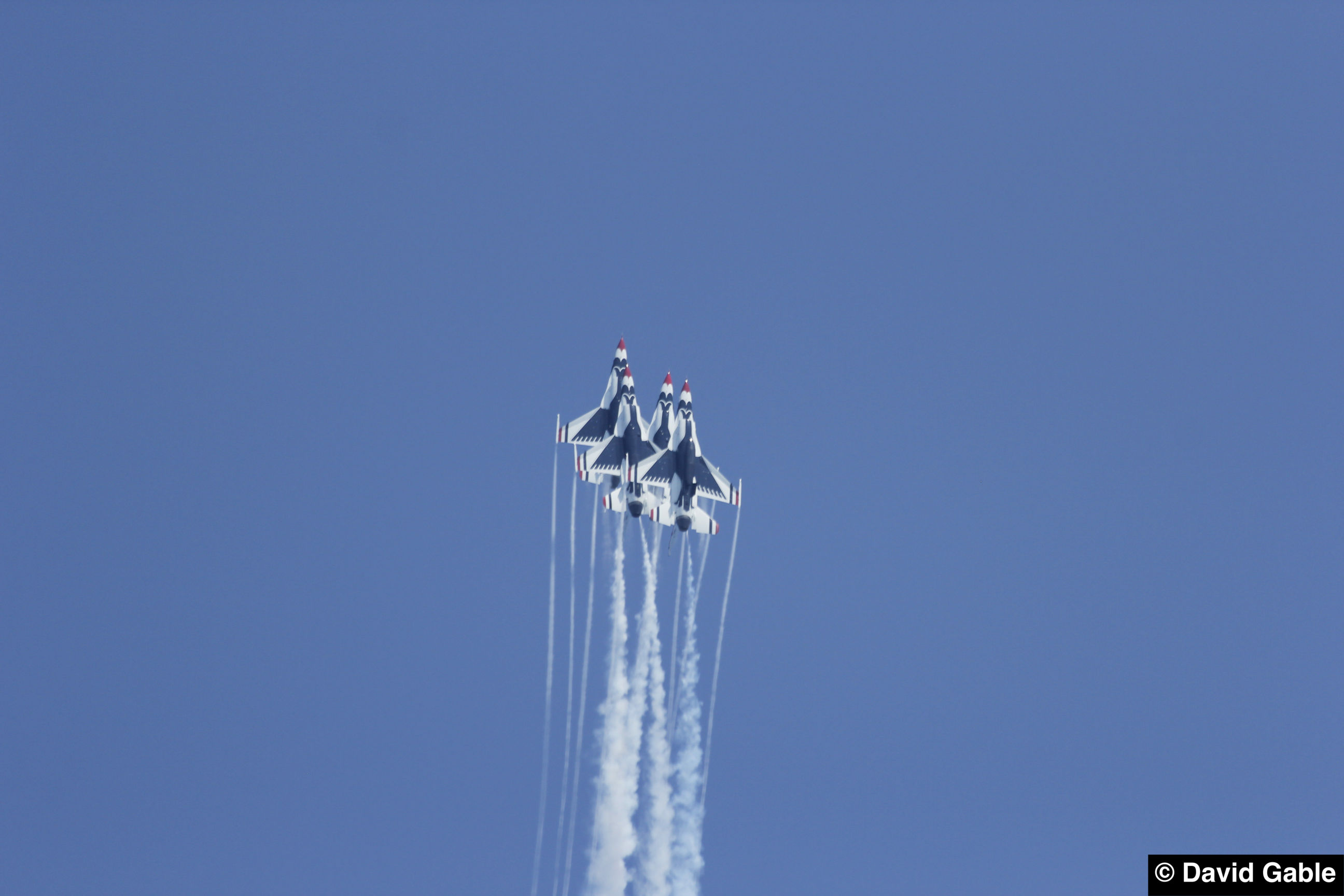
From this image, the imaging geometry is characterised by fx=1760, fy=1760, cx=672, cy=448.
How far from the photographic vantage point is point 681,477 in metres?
45.4

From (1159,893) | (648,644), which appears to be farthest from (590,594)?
(1159,893)

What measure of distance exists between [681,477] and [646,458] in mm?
1079

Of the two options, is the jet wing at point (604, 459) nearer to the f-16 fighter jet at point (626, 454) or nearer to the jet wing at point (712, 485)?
the f-16 fighter jet at point (626, 454)

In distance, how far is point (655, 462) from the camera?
45.4 metres

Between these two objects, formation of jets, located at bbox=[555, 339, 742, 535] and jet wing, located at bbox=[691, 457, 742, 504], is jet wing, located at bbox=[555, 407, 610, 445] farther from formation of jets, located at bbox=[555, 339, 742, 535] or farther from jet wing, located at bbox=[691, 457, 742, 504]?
jet wing, located at bbox=[691, 457, 742, 504]

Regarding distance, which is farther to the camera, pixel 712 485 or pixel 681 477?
pixel 712 485

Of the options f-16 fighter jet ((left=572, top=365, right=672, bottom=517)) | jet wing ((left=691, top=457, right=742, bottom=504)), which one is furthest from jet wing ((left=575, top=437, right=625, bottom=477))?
jet wing ((left=691, top=457, right=742, bottom=504))

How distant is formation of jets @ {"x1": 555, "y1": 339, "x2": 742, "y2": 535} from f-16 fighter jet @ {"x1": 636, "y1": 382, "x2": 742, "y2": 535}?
0.04ft

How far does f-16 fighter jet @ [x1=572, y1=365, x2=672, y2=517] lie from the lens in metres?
45.1

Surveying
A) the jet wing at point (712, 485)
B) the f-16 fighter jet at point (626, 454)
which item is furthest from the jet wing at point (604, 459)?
the jet wing at point (712, 485)

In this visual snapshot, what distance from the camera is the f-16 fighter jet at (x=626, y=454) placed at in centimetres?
4509

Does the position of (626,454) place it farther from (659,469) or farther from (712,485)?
(712,485)

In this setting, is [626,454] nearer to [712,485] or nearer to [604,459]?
[604,459]
